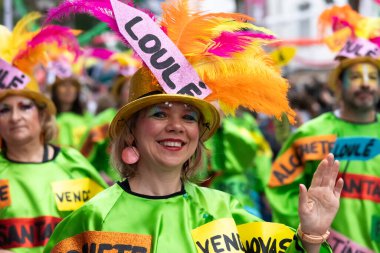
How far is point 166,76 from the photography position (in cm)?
381

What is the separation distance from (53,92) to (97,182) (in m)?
5.12

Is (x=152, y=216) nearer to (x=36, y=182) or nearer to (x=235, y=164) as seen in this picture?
(x=36, y=182)

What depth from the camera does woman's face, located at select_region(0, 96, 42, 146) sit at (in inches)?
223

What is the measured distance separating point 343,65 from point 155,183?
330cm

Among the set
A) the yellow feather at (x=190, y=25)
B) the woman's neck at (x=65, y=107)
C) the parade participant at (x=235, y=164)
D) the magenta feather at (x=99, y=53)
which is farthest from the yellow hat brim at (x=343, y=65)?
the woman's neck at (x=65, y=107)

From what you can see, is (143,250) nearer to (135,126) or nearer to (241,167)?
(135,126)

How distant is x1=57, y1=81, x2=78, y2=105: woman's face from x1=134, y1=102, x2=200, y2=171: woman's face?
687 cm

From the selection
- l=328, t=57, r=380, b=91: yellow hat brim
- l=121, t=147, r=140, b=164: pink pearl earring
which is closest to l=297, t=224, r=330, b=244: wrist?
l=121, t=147, r=140, b=164: pink pearl earring

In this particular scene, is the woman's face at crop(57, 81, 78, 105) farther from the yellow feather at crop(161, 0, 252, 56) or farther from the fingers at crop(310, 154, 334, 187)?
the fingers at crop(310, 154, 334, 187)

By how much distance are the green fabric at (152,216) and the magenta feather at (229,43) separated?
731 mm

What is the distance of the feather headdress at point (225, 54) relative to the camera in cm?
389

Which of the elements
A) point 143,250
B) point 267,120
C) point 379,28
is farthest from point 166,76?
point 267,120

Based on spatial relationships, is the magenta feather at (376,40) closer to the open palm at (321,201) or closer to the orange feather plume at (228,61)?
the orange feather plume at (228,61)

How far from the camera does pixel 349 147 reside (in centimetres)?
628
